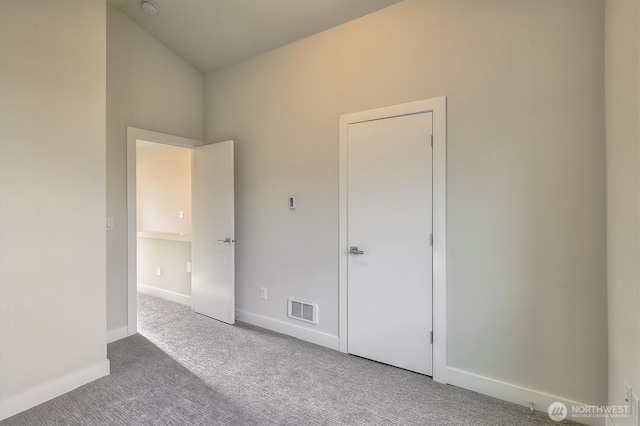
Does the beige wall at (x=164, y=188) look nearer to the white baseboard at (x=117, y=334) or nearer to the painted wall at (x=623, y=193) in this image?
the white baseboard at (x=117, y=334)

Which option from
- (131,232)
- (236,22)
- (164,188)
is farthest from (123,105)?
(164,188)

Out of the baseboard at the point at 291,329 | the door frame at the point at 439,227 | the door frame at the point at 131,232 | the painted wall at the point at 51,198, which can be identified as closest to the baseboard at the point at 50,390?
the painted wall at the point at 51,198

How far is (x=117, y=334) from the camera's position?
3.07 metres

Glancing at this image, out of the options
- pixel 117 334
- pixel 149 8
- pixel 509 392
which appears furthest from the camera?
pixel 117 334

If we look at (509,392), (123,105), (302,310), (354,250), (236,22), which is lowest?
(509,392)

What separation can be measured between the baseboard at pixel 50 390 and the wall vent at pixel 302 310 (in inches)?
62.1

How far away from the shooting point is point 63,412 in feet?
6.40

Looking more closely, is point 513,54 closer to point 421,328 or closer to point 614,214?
point 614,214

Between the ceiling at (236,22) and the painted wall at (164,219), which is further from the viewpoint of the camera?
the painted wall at (164,219)

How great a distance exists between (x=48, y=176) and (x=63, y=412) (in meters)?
1.53

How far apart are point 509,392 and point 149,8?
4.38 metres

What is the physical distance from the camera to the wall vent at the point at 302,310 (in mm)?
3000

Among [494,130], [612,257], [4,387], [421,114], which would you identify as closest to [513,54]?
[494,130]

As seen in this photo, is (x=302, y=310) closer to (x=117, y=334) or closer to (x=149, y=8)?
(x=117, y=334)
